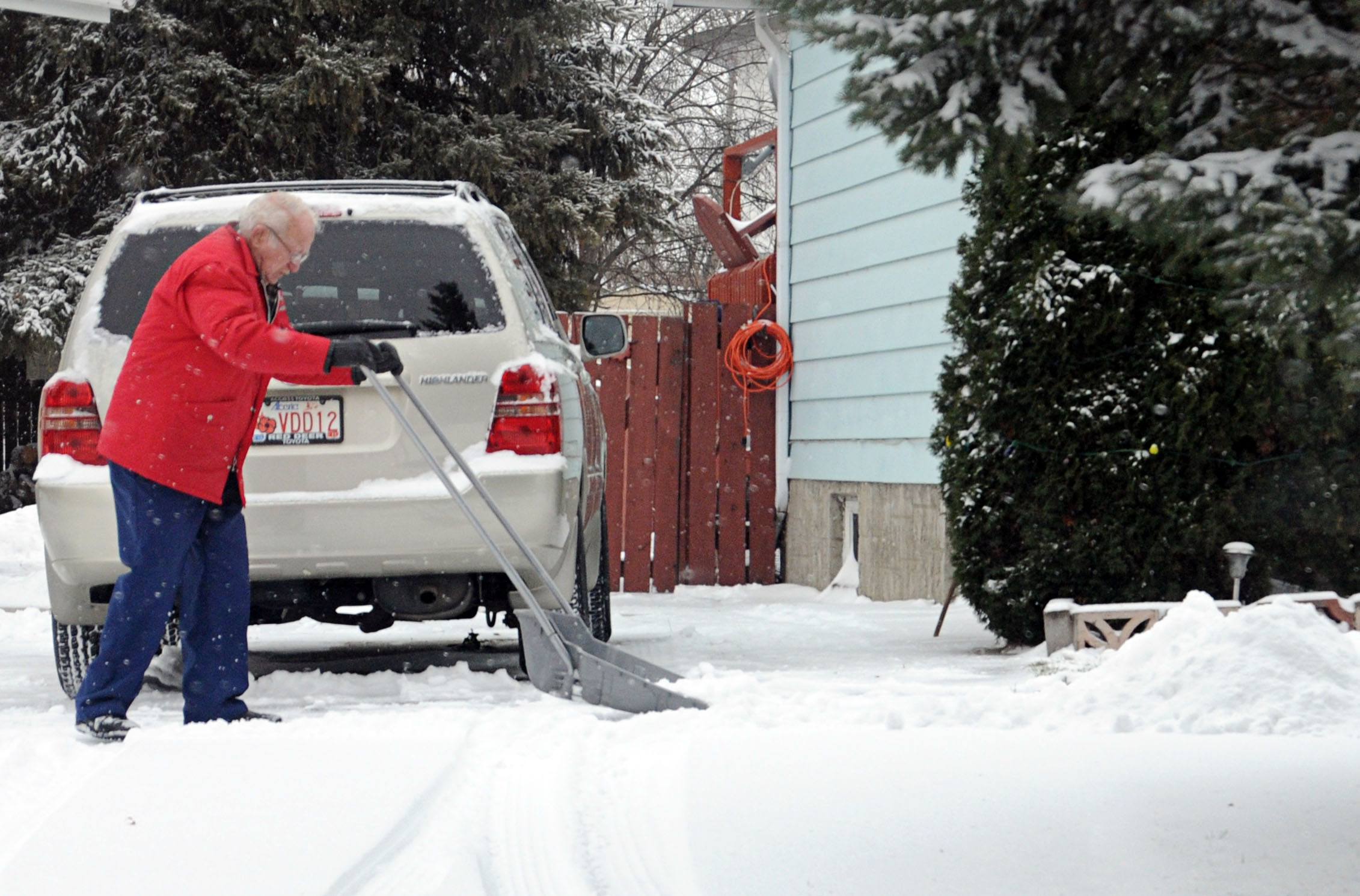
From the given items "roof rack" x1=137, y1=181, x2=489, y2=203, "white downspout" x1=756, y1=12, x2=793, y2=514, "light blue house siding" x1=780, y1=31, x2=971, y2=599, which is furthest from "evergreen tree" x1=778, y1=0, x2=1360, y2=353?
"white downspout" x1=756, y1=12, x2=793, y2=514

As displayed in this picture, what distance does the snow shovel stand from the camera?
493 centimetres

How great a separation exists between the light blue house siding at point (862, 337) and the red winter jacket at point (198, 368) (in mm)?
5275

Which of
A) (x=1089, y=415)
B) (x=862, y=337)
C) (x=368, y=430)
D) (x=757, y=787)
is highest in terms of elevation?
(x=862, y=337)

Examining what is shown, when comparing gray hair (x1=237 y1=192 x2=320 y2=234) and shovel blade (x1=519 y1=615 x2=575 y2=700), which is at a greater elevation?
gray hair (x1=237 y1=192 x2=320 y2=234)

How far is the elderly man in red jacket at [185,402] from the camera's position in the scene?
4613 mm

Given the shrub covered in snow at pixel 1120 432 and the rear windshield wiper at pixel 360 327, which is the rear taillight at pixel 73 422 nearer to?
the rear windshield wiper at pixel 360 327

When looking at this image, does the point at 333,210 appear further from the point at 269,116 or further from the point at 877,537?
the point at 269,116

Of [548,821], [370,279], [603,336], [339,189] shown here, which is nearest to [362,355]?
[370,279]

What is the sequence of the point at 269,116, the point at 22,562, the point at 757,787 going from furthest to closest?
the point at 269,116
the point at 22,562
the point at 757,787

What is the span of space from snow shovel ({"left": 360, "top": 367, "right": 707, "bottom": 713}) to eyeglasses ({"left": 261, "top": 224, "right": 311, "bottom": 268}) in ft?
1.32

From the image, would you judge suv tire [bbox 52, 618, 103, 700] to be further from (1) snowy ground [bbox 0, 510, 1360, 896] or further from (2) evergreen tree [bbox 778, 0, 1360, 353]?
(2) evergreen tree [bbox 778, 0, 1360, 353]

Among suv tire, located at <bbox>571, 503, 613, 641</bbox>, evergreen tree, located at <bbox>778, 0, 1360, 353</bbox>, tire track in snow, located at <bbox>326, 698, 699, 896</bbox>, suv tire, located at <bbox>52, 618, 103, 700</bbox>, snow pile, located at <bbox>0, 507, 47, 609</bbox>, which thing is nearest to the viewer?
evergreen tree, located at <bbox>778, 0, 1360, 353</bbox>

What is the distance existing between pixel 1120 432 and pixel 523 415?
2660mm

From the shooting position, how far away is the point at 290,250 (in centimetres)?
486
